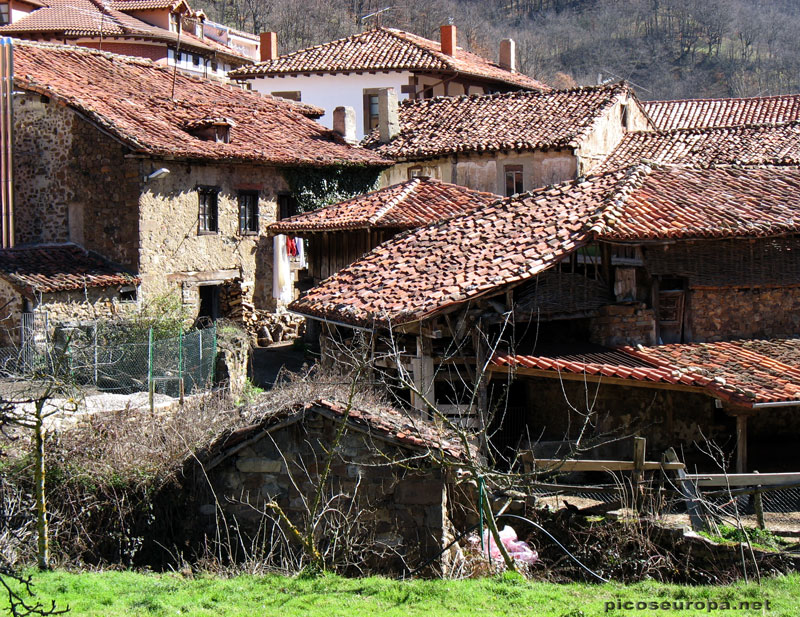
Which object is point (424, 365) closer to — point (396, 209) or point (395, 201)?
point (396, 209)

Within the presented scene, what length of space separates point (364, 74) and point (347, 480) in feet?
82.8

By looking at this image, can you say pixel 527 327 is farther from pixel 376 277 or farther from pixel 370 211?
pixel 370 211

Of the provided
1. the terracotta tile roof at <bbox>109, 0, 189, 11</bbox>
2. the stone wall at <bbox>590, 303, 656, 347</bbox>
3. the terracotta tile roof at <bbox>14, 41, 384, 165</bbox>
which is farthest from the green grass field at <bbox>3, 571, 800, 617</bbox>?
the terracotta tile roof at <bbox>109, 0, 189, 11</bbox>

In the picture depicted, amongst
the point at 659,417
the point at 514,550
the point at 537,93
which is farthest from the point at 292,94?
the point at 514,550

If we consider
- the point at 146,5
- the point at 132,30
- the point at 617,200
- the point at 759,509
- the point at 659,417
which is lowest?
the point at 759,509

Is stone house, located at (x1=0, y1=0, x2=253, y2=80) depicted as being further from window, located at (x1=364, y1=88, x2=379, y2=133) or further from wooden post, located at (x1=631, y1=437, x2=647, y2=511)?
wooden post, located at (x1=631, y1=437, x2=647, y2=511)

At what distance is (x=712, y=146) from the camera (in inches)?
1042

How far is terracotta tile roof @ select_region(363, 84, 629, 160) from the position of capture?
26422mm

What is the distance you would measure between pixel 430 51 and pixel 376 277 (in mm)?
20204

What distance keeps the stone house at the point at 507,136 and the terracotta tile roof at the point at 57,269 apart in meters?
9.39

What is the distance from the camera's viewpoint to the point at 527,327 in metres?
14.3

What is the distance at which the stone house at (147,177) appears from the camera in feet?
69.8

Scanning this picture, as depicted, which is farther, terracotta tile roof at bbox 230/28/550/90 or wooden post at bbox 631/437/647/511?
terracotta tile roof at bbox 230/28/550/90

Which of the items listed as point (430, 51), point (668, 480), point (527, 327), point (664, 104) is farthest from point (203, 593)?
point (664, 104)
